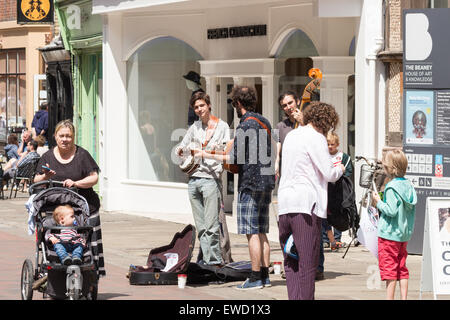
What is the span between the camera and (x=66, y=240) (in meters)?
9.27

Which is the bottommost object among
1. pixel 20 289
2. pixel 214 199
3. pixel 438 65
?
pixel 20 289

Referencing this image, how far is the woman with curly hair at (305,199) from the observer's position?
26.8ft

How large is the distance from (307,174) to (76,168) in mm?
2674

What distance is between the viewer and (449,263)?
8.86 meters

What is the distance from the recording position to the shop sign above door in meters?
17.0

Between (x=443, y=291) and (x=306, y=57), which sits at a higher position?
(x=306, y=57)

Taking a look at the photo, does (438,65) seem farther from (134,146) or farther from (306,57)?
(134,146)

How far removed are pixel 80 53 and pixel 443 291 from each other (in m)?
14.7

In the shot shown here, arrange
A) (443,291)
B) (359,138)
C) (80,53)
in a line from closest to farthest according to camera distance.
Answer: (443,291) < (359,138) < (80,53)

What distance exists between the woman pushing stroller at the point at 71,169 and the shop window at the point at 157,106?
8876 millimetres

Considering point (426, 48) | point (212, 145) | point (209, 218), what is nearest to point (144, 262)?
point (209, 218)

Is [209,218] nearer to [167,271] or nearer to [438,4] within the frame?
[167,271]

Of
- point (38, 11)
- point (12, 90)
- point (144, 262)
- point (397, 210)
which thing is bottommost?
point (144, 262)
